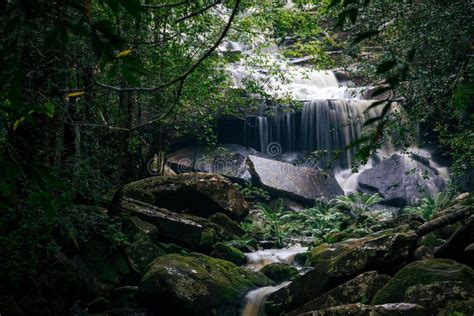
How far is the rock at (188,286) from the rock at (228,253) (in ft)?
6.77

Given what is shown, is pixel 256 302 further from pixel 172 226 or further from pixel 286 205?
pixel 286 205

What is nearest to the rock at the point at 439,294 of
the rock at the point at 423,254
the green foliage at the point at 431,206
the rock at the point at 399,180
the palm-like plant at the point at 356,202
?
the rock at the point at 423,254

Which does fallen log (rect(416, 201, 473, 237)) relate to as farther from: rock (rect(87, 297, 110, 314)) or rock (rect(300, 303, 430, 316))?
rock (rect(87, 297, 110, 314))

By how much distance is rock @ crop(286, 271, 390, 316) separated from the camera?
27.1 feet

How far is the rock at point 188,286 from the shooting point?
941cm

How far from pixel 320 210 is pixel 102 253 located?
10888 millimetres

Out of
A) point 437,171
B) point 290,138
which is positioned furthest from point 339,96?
point 437,171

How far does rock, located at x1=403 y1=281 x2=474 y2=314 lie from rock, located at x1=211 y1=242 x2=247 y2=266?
6288 millimetres

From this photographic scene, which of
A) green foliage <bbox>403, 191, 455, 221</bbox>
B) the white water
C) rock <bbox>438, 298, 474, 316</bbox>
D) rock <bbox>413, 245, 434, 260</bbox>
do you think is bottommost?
the white water

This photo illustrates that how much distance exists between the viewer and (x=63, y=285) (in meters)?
7.96

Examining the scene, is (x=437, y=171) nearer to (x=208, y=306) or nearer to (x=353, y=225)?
(x=353, y=225)

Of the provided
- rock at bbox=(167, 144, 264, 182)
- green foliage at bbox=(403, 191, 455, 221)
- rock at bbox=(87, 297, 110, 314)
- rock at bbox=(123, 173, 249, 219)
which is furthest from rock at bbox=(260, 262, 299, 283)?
rock at bbox=(167, 144, 264, 182)

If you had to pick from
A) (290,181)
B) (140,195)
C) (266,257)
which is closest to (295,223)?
(290,181)

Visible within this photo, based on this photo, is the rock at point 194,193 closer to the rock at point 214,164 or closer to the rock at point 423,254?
the rock at point 214,164
